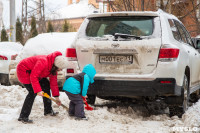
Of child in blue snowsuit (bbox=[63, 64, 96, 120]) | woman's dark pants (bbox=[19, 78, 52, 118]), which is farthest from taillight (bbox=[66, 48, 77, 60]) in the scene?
woman's dark pants (bbox=[19, 78, 52, 118])

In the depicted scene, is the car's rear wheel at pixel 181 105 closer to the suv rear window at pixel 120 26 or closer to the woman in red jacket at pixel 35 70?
the suv rear window at pixel 120 26

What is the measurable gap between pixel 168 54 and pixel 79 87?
1485 mm

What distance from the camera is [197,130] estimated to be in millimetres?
4605

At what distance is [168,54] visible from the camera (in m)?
5.10

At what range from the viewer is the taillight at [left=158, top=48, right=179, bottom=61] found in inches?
201

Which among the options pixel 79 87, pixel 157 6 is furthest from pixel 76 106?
pixel 157 6

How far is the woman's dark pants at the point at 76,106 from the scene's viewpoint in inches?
206

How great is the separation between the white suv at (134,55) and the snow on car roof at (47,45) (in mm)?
2342

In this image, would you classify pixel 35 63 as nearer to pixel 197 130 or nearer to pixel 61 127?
pixel 61 127

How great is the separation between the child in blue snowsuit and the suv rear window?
76cm

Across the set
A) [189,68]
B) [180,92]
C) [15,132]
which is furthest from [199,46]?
[15,132]

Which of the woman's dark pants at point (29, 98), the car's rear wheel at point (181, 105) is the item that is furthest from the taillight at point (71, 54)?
the car's rear wheel at point (181, 105)

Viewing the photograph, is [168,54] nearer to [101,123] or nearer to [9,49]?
[101,123]

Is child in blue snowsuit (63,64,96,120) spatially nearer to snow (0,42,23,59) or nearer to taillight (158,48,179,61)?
taillight (158,48,179,61)
